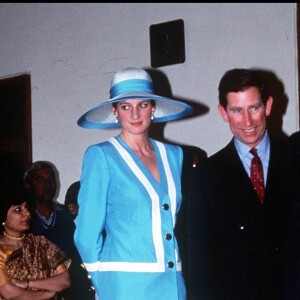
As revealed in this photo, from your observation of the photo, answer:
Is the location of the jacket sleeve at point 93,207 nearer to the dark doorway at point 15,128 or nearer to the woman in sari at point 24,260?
the woman in sari at point 24,260

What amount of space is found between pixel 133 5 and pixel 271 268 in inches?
114

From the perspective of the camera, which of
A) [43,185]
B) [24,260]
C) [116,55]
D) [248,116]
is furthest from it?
[116,55]

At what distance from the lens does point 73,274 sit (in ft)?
12.1

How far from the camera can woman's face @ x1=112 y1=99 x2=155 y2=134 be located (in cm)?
238

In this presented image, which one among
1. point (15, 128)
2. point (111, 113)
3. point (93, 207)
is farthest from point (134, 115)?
point (15, 128)

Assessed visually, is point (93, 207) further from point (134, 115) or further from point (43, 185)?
point (43, 185)

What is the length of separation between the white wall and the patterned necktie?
149 cm

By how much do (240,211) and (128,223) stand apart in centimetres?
44

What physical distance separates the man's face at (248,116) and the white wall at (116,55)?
1453 millimetres

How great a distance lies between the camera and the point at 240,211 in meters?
2.30

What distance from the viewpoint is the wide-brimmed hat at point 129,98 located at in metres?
2.43

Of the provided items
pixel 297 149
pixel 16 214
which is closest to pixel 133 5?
pixel 16 214

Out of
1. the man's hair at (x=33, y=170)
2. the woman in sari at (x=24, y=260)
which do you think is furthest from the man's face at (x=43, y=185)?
the woman in sari at (x=24, y=260)

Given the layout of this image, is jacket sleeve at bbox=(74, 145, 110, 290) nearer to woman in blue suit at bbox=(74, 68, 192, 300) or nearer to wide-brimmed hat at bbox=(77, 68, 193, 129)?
woman in blue suit at bbox=(74, 68, 192, 300)
